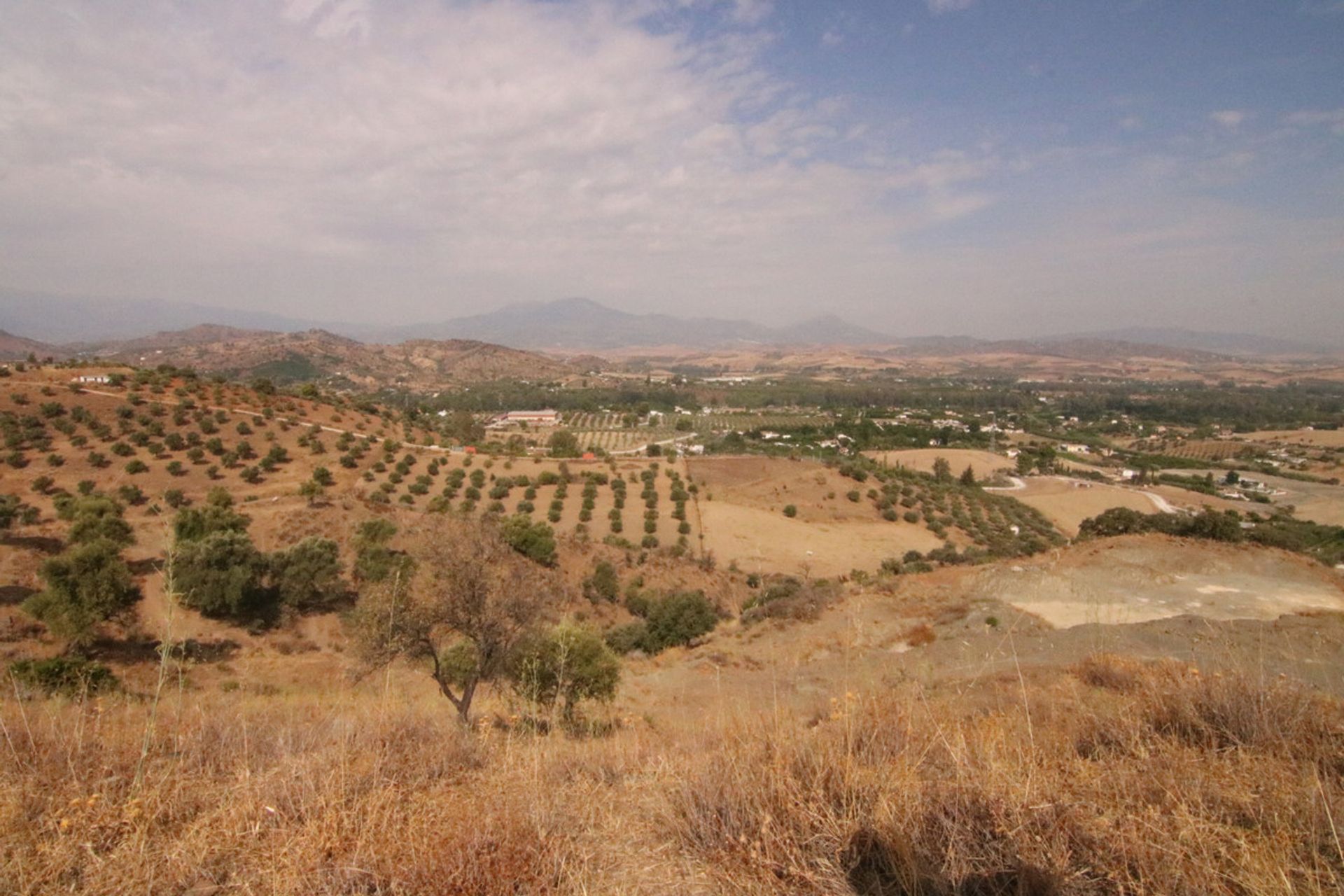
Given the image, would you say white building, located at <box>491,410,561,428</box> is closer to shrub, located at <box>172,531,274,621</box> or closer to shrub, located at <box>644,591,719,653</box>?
shrub, located at <box>172,531,274,621</box>

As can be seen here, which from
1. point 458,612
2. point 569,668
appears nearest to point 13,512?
point 458,612

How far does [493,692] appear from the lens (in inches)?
410

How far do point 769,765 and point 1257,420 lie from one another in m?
147

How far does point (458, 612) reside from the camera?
935 centimetres

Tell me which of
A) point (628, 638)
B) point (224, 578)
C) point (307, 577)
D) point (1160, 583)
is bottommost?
point (628, 638)

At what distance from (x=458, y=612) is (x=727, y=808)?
7229 millimetres

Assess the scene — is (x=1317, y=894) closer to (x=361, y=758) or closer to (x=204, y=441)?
(x=361, y=758)

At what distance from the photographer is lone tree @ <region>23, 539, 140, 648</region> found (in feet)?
46.8

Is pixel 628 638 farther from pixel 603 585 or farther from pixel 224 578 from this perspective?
pixel 224 578

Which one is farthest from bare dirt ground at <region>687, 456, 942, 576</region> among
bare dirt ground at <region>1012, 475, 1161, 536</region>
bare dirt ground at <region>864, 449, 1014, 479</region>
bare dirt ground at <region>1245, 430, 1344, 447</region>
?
bare dirt ground at <region>1245, 430, 1344, 447</region>

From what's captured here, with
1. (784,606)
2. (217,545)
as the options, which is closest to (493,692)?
(784,606)

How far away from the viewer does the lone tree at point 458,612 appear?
30.2 feet

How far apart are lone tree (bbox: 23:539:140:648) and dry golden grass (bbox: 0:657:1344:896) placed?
46.1ft

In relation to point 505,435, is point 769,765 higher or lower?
higher
